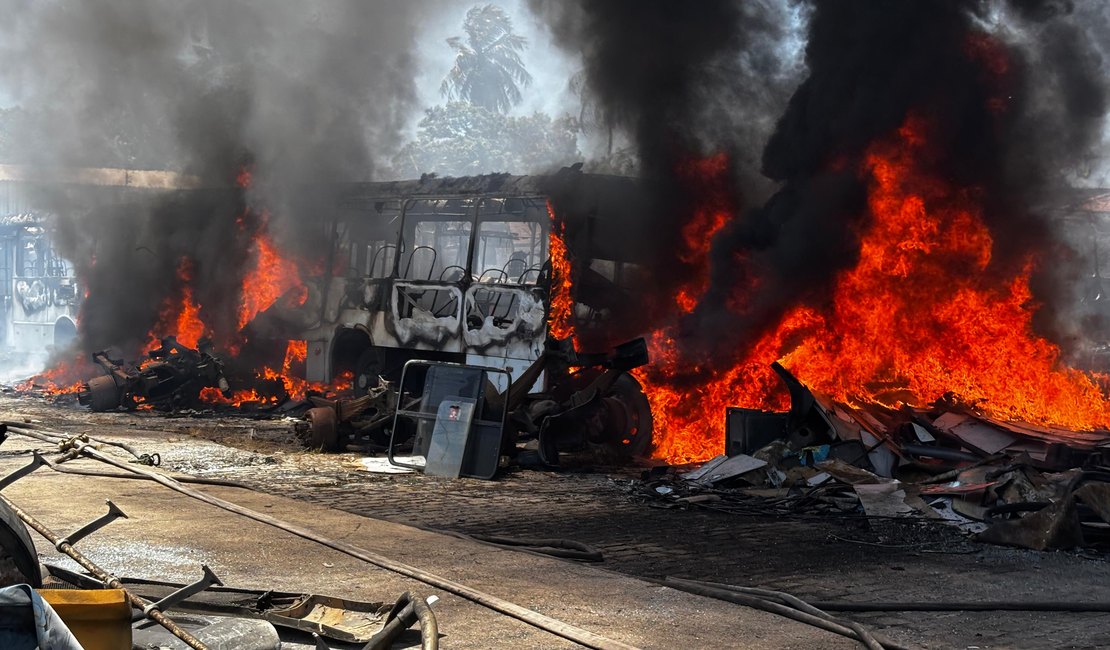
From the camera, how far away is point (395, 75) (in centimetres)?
2239

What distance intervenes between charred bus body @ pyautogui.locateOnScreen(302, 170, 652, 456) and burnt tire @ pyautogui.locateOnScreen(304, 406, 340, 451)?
2 centimetres

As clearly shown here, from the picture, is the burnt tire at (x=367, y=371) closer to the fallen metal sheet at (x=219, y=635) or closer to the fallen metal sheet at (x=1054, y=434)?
the fallen metal sheet at (x=1054, y=434)

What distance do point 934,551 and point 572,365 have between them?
5096mm

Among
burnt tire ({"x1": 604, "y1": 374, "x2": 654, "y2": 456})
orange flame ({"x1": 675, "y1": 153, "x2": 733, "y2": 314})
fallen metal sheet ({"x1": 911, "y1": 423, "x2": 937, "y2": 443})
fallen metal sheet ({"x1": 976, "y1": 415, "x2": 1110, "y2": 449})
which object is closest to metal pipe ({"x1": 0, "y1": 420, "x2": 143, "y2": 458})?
burnt tire ({"x1": 604, "y1": 374, "x2": 654, "y2": 456})

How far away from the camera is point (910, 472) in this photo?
9.59 m

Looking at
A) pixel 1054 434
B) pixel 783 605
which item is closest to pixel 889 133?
pixel 1054 434

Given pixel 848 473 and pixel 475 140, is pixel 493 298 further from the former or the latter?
pixel 475 140

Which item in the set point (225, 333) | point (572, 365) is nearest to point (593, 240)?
point (572, 365)

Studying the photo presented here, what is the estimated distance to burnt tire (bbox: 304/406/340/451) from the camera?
11.9 m

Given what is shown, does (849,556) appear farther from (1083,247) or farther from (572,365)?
(1083,247)

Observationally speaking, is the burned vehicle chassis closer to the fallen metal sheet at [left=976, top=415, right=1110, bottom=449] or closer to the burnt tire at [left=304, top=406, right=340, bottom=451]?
the burnt tire at [left=304, top=406, right=340, bottom=451]

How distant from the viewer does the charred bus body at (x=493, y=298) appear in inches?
449

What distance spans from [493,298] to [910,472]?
5312 millimetres

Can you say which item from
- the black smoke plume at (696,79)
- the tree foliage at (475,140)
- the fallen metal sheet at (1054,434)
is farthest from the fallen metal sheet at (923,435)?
the tree foliage at (475,140)
